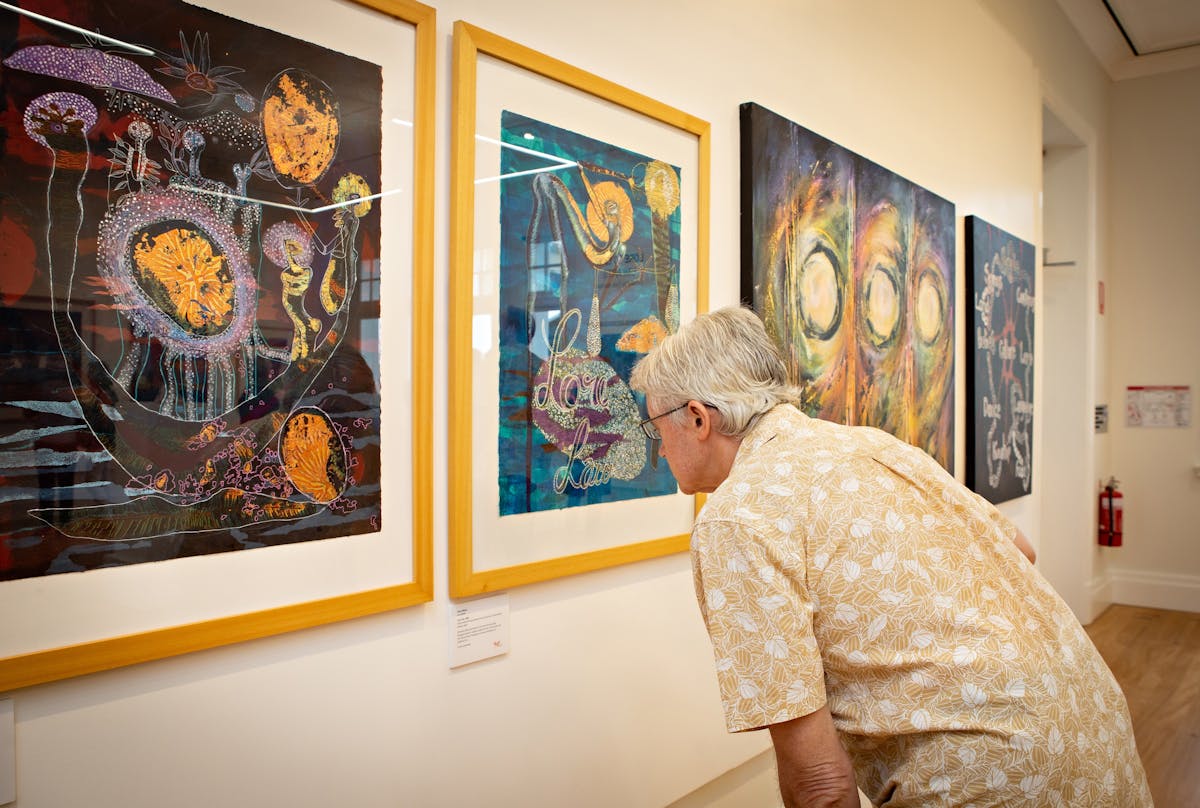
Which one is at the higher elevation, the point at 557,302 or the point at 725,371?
the point at 557,302

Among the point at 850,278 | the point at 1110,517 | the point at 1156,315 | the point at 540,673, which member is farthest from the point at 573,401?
the point at 1156,315

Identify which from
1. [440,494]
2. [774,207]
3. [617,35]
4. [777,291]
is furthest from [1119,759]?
[617,35]

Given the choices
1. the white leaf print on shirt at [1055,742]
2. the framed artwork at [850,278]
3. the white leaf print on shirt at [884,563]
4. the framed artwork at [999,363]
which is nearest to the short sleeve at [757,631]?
the white leaf print on shirt at [884,563]

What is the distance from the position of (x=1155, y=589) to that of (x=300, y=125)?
6.42 metres

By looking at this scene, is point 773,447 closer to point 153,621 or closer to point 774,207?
point 153,621

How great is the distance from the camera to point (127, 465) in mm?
1086

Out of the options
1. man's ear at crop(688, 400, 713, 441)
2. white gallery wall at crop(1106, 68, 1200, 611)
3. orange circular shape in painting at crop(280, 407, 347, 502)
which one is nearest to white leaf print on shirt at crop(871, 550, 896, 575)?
man's ear at crop(688, 400, 713, 441)

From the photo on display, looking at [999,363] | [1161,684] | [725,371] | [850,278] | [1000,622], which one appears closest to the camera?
[1000,622]

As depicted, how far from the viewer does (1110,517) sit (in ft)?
18.0

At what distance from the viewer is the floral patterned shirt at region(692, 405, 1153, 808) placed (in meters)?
1.15

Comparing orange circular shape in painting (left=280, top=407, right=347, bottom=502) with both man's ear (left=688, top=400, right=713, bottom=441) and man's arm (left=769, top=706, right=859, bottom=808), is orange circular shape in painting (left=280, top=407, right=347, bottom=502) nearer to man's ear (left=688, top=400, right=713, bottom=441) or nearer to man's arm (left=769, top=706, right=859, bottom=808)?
man's ear (left=688, top=400, right=713, bottom=441)

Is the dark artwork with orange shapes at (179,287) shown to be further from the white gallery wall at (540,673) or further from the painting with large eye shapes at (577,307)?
the painting with large eye shapes at (577,307)

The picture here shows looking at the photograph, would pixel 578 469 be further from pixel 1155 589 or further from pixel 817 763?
pixel 1155 589

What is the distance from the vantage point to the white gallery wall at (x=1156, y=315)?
5.54m
